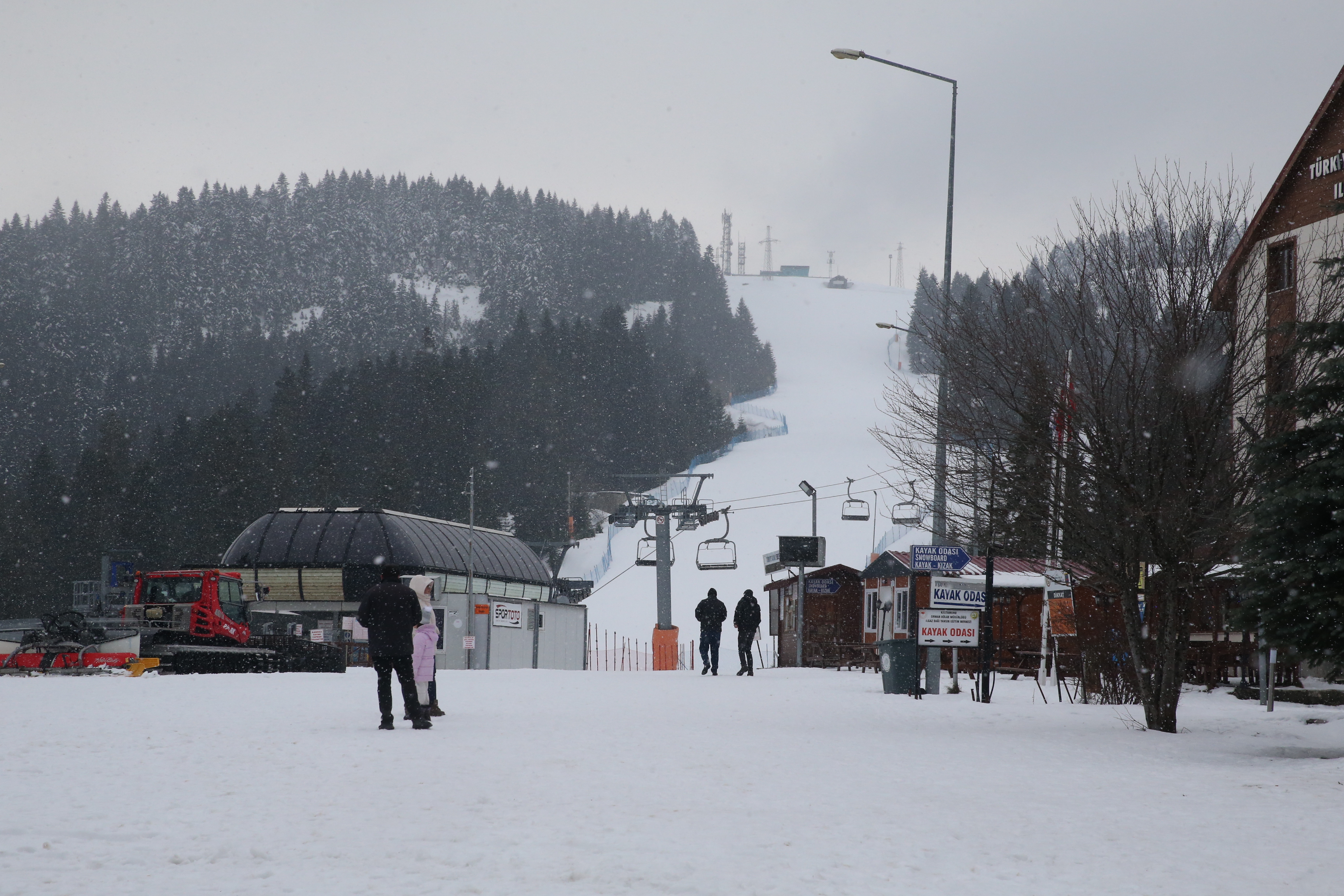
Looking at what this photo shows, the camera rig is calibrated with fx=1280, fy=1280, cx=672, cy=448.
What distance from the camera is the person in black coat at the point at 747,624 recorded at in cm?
2677

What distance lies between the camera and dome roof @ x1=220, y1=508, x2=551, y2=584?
154ft

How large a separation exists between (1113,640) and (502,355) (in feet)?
291

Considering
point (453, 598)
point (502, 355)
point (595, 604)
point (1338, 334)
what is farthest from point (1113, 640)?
point (502, 355)

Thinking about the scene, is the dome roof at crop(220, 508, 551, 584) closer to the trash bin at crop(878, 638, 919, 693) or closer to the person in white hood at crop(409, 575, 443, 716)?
the trash bin at crop(878, 638, 919, 693)

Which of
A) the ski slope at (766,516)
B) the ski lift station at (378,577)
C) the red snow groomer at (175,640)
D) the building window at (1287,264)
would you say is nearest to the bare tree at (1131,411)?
the ski slope at (766,516)

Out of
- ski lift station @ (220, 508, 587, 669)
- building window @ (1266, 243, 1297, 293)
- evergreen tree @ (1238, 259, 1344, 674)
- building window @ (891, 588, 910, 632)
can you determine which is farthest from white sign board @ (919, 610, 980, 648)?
ski lift station @ (220, 508, 587, 669)

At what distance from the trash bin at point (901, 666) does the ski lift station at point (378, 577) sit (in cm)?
2394

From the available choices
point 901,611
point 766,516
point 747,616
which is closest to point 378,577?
point 901,611

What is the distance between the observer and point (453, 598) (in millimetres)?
43688

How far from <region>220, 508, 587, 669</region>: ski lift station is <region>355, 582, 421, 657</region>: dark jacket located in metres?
30.0

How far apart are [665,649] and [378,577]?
34.8 ft

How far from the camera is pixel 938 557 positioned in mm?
18125

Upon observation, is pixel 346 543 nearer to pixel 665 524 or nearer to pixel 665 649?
pixel 665 524

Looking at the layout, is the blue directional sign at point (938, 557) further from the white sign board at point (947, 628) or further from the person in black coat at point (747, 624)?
the person in black coat at point (747, 624)
